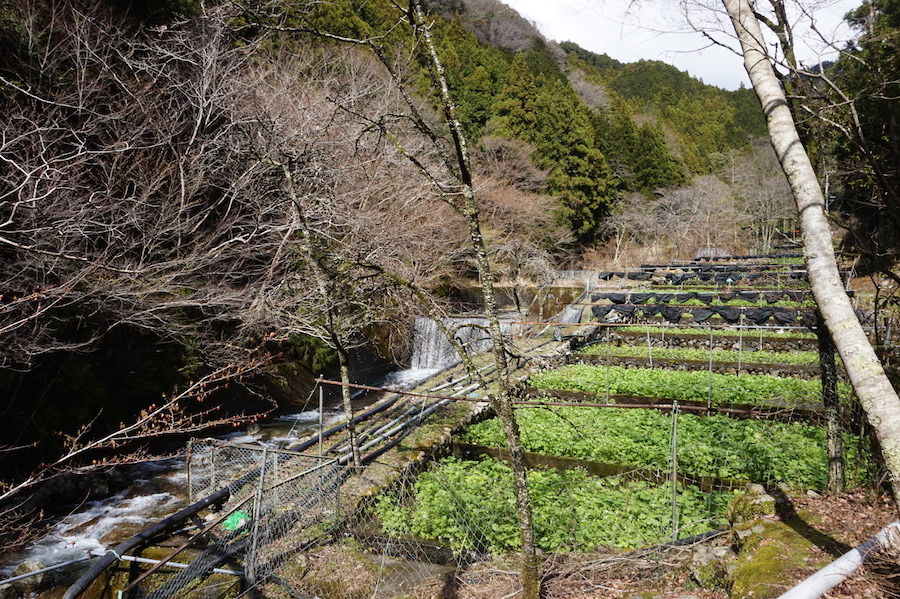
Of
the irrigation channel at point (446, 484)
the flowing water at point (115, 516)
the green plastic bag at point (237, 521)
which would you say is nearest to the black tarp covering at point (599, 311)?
the irrigation channel at point (446, 484)

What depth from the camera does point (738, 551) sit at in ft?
12.3

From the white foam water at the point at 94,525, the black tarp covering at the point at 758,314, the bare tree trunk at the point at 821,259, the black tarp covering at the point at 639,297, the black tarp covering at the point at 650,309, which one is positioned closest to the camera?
the bare tree trunk at the point at 821,259

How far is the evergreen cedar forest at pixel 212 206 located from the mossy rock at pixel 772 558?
Result: 84.4 inches

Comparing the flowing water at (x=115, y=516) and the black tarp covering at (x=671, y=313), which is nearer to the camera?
the flowing water at (x=115, y=516)

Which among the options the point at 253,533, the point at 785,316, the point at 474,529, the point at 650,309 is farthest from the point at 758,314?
the point at 253,533

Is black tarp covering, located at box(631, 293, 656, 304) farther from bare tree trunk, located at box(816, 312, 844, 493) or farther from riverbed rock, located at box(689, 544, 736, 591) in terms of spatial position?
riverbed rock, located at box(689, 544, 736, 591)

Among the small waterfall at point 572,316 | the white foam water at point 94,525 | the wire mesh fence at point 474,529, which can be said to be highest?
the small waterfall at point 572,316

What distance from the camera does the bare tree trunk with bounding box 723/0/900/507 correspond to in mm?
2486

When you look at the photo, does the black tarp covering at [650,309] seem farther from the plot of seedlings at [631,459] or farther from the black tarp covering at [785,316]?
the plot of seedlings at [631,459]

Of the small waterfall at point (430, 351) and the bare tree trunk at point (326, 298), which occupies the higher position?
the bare tree trunk at point (326, 298)

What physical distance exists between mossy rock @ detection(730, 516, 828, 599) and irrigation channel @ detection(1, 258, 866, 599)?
0.74m

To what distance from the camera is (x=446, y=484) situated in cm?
609

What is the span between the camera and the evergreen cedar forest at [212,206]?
16.2ft

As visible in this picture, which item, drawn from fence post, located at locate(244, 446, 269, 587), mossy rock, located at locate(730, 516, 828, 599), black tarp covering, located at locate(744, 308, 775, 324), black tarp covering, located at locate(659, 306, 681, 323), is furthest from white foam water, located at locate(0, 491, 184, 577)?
black tarp covering, located at locate(744, 308, 775, 324)
